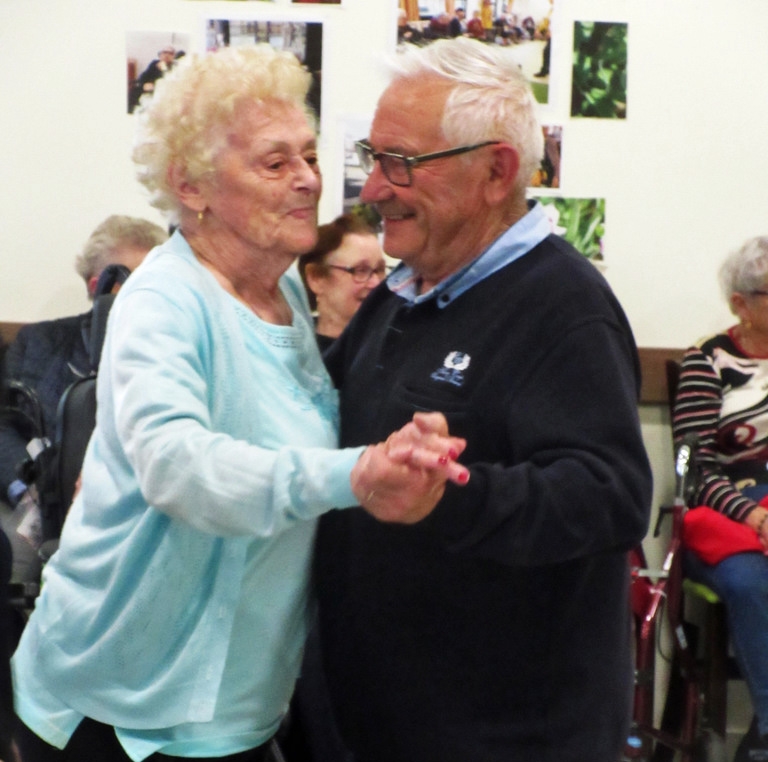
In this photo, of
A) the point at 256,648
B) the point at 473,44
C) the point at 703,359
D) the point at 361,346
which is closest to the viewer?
the point at 256,648

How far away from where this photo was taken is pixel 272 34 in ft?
10.1

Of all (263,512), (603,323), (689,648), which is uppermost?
(603,323)

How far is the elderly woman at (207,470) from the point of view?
108 cm

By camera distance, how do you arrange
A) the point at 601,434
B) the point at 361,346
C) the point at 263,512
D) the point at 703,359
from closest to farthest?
1. the point at 263,512
2. the point at 601,434
3. the point at 361,346
4. the point at 703,359

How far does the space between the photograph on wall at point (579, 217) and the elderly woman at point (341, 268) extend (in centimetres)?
59

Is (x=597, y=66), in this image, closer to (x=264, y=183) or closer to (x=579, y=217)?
(x=579, y=217)

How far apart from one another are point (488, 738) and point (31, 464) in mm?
1492

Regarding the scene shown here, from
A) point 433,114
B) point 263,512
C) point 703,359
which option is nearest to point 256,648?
point 263,512

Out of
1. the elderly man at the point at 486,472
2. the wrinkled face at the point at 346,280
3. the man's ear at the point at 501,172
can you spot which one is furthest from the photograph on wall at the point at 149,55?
the man's ear at the point at 501,172

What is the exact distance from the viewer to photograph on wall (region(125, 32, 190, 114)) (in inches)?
122

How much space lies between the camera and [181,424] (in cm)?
109

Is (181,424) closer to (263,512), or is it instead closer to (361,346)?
(263,512)

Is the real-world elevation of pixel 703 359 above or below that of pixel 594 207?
below

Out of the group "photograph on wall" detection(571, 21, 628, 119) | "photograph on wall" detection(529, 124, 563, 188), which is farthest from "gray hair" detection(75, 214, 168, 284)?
"photograph on wall" detection(571, 21, 628, 119)
